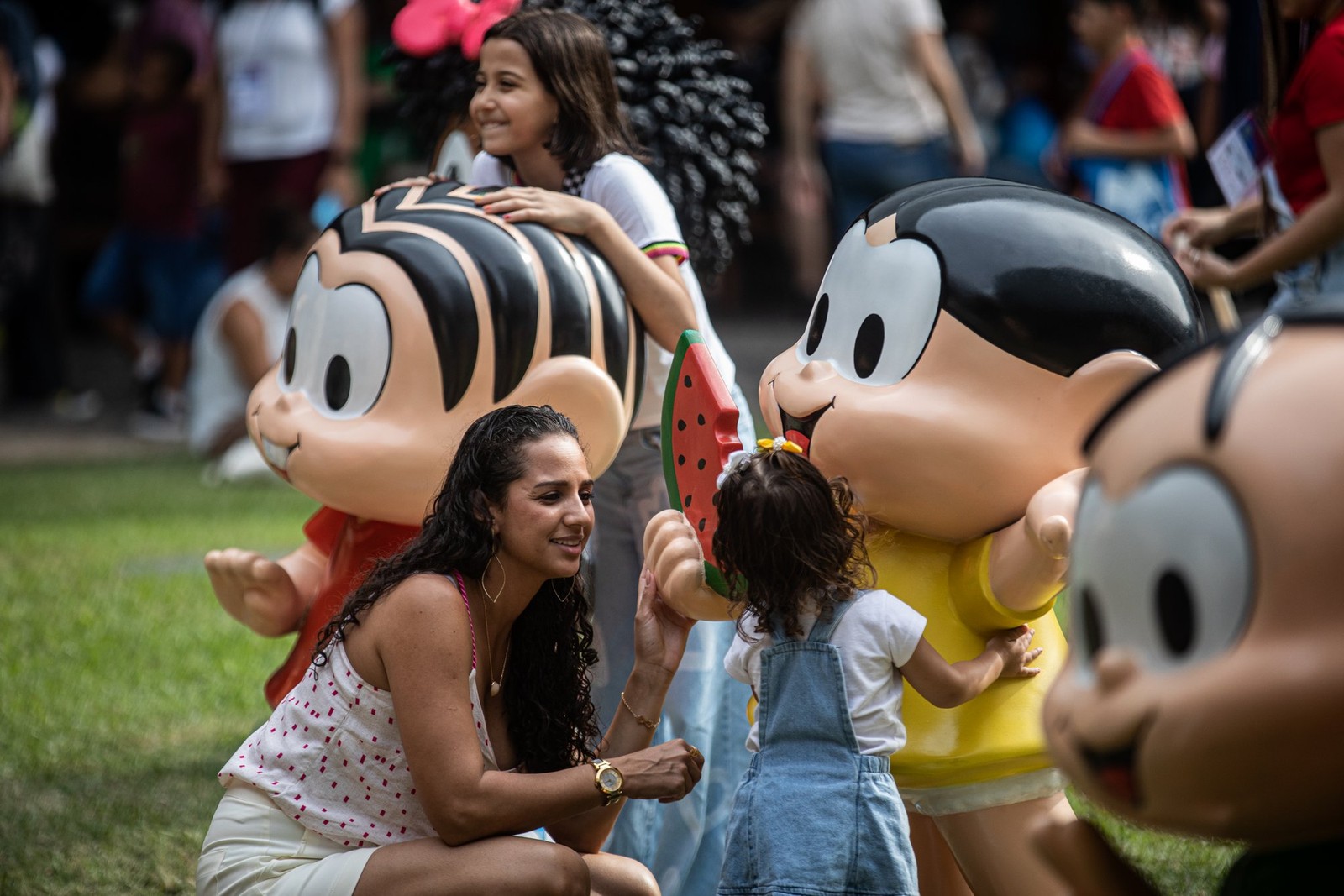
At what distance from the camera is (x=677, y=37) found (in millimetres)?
3785

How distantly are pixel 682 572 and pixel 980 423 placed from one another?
0.52m

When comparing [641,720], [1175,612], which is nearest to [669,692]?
[641,720]

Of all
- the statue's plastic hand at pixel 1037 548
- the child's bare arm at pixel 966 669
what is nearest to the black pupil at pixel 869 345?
the statue's plastic hand at pixel 1037 548

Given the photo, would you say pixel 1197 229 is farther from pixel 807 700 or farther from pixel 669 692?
pixel 807 700

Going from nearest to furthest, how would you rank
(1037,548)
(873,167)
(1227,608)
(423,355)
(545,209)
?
(1227,608), (1037,548), (423,355), (545,209), (873,167)

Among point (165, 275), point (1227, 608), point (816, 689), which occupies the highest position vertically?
point (1227, 608)

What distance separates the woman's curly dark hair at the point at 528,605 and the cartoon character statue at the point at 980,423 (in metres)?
0.25

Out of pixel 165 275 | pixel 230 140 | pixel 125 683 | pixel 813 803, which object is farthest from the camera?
pixel 165 275

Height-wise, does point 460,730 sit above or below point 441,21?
below

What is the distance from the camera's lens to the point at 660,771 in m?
2.56

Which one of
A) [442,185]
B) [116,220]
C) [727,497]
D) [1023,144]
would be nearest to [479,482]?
[727,497]

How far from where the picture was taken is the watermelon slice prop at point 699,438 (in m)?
2.59

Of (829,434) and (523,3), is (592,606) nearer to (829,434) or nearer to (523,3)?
(829,434)

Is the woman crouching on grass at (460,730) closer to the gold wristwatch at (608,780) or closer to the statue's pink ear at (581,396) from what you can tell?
the gold wristwatch at (608,780)
